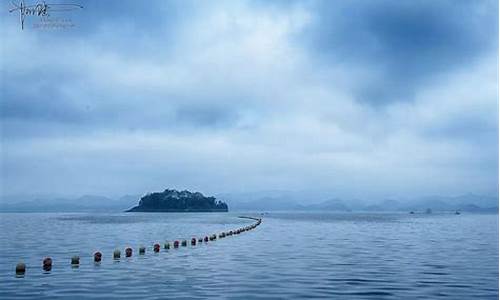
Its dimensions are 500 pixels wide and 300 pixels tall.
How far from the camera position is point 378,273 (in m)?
36.5

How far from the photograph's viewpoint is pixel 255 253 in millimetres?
50875

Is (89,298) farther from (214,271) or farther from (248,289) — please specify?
(214,271)

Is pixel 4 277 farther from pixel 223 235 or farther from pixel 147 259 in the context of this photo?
pixel 223 235

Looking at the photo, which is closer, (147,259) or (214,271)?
(214,271)

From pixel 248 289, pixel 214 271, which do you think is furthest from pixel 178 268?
pixel 248 289

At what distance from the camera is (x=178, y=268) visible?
3975cm

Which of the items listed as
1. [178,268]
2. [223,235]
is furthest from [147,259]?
[223,235]

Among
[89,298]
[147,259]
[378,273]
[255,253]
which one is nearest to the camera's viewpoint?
[89,298]

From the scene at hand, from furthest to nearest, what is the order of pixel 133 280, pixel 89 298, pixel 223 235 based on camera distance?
pixel 223 235 → pixel 133 280 → pixel 89 298

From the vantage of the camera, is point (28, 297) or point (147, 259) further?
point (147, 259)

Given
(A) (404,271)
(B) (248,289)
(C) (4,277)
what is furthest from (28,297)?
(A) (404,271)

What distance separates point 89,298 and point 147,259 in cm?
2032

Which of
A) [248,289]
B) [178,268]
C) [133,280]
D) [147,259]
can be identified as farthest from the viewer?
[147,259]

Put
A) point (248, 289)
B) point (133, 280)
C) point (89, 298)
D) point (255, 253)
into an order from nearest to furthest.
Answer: point (89, 298)
point (248, 289)
point (133, 280)
point (255, 253)
